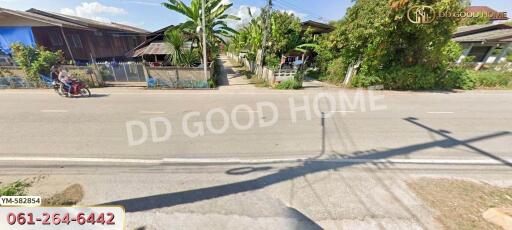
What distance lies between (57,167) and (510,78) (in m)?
22.4

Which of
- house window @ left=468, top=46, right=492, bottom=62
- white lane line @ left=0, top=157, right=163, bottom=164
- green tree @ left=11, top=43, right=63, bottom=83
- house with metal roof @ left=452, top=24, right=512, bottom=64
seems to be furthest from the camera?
house window @ left=468, top=46, right=492, bottom=62

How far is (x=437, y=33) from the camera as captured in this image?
10953 millimetres

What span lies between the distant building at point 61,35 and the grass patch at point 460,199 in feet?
50.6

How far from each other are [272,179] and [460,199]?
273 cm

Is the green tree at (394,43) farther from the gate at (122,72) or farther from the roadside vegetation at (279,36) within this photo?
the gate at (122,72)

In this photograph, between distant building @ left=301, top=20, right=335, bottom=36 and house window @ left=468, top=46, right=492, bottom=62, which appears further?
house window @ left=468, top=46, right=492, bottom=62

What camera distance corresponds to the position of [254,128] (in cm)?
618

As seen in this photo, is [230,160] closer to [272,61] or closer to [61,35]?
[272,61]

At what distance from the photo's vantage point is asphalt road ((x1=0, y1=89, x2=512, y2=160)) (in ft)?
15.5

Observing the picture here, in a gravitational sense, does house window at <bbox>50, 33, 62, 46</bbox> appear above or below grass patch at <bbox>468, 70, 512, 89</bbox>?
above

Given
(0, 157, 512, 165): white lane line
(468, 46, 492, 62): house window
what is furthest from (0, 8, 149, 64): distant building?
(468, 46, 492, 62): house window

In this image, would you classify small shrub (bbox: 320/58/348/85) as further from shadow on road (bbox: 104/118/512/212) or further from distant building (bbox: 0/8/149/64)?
distant building (bbox: 0/8/149/64)

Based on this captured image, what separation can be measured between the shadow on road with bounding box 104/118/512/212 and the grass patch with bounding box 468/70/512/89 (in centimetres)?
1189

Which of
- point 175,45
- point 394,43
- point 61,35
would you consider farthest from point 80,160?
point 61,35
